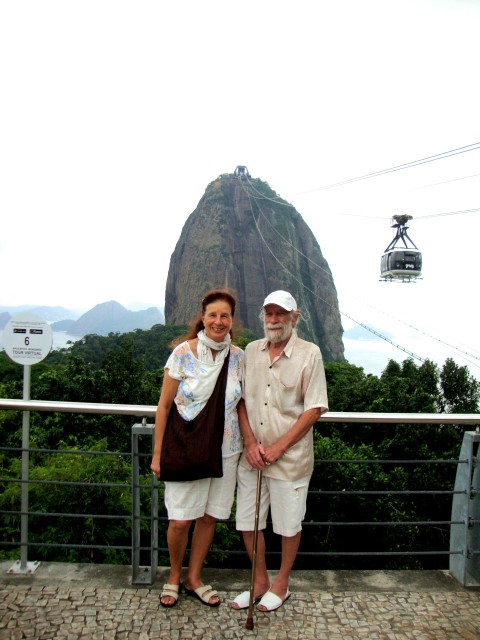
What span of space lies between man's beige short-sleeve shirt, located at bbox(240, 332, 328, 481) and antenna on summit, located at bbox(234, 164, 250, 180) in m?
85.4

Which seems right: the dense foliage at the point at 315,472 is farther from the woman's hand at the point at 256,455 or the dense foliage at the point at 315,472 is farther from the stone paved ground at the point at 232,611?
the woman's hand at the point at 256,455

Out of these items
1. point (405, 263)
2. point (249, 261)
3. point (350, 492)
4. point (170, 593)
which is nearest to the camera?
point (170, 593)

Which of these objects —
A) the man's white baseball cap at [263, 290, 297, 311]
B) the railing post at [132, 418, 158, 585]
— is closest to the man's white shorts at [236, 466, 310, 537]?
the railing post at [132, 418, 158, 585]

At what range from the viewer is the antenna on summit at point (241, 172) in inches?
3342

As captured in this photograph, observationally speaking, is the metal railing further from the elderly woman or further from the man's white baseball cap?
the man's white baseball cap

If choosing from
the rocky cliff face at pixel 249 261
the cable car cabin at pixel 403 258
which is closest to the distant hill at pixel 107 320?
the rocky cliff face at pixel 249 261

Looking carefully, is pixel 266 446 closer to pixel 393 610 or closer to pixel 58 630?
pixel 393 610

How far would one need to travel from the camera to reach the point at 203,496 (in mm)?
2396

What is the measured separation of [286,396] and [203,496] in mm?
604

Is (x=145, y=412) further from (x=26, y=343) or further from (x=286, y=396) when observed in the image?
(x=26, y=343)

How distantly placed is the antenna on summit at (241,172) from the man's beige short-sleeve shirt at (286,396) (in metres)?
85.4

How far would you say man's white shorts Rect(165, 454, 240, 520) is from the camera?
2.37 metres

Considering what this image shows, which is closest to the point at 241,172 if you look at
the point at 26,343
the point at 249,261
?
the point at 249,261

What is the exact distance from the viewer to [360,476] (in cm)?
1494
